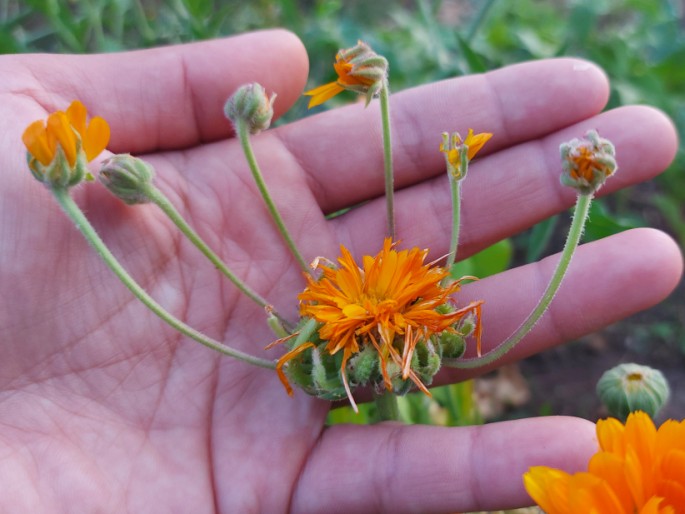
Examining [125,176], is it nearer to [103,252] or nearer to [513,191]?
[103,252]

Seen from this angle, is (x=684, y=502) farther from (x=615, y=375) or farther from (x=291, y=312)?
(x=291, y=312)

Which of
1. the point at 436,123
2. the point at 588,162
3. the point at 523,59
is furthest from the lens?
the point at 523,59

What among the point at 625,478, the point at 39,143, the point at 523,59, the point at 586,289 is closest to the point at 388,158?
the point at 586,289

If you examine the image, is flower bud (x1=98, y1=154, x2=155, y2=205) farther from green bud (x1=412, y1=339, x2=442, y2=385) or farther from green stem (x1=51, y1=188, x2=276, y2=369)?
green bud (x1=412, y1=339, x2=442, y2=385)

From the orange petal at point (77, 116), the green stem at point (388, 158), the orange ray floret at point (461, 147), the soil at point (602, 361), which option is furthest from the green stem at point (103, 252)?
the soil at point (602, 361)

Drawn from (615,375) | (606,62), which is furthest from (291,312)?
(606,62)
